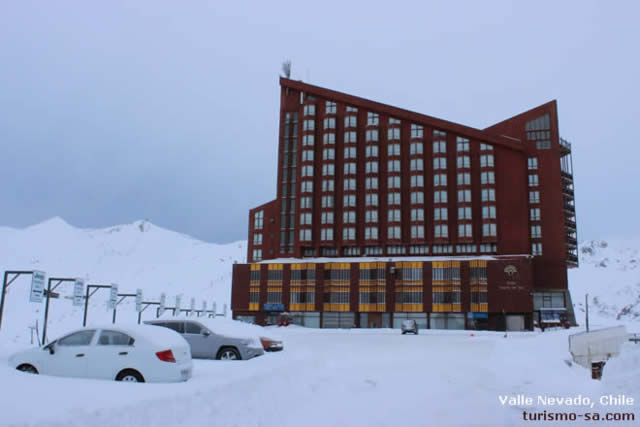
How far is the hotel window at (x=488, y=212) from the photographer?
95125 millimetres

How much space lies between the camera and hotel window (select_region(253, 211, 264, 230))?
112m

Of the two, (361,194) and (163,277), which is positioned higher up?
(361,194)

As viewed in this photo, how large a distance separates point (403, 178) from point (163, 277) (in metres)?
106

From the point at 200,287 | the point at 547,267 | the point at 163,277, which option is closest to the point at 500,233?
the point at 547,267

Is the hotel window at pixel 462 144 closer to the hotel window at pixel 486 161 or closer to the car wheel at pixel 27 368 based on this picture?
the hotel window at pixel 486 161

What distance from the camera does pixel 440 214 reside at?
318ft

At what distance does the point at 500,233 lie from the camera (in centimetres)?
9469

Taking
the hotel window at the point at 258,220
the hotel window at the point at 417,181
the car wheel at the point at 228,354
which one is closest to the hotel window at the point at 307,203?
the hotel window at the point at 258,220

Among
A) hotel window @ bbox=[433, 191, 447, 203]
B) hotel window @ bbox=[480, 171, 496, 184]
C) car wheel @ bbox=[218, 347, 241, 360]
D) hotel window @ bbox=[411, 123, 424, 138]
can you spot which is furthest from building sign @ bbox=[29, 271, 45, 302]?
hotel window @ bbox=[480, 171, 496, 184]

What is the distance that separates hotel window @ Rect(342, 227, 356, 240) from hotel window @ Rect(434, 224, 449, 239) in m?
13.9

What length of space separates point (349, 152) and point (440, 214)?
63.1ft

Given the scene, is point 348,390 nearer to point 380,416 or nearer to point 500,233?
point 380,416

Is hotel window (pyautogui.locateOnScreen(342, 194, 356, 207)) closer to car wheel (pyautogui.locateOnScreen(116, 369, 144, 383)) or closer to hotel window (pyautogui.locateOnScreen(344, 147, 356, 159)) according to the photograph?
hotel window (pyautogui.locateOnScreen(344, 147, 356, 159))

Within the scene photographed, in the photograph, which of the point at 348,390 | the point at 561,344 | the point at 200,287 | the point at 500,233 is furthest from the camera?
the point at 200,287
